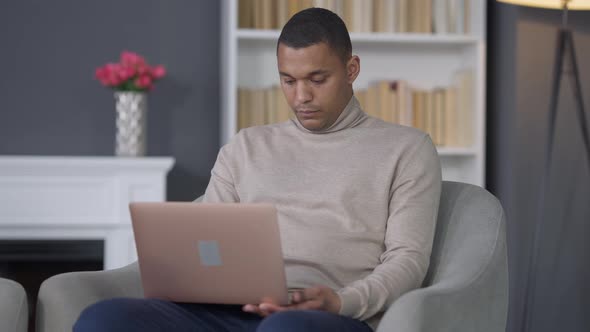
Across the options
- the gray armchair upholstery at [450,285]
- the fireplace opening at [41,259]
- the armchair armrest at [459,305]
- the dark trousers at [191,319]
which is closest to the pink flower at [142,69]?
the fireplace opening at [41,259]

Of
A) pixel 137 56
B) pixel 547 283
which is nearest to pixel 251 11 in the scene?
pixel 137 56

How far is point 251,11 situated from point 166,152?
2.42 ft

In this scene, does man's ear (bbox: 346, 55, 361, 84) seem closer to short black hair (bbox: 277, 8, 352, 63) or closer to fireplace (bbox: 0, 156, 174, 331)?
short black hair (bbox: 277, 8, 352, 63)

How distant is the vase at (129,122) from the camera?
357 centimetres

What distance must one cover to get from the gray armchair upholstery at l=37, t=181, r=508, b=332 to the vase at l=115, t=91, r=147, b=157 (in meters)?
1.58

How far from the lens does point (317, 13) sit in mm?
1965

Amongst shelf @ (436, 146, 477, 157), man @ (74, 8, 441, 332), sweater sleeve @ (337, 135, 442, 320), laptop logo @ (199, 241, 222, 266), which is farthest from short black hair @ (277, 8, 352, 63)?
shelf @ (436, 146, 477, 157)

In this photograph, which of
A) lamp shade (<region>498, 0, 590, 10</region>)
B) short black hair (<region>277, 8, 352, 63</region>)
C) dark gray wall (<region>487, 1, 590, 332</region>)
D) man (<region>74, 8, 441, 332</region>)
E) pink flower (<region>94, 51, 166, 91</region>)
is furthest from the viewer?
pink flower (<region>94, 51, 166, 91</region>)

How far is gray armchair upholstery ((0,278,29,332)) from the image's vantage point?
1677 mm

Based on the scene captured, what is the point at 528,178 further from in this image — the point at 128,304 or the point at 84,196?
the point at 128,304

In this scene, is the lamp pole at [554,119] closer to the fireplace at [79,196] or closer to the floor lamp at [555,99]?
the floor lamp at [555,99]

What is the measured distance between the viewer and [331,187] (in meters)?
1.96

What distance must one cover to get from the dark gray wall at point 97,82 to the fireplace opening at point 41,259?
1.27 feet

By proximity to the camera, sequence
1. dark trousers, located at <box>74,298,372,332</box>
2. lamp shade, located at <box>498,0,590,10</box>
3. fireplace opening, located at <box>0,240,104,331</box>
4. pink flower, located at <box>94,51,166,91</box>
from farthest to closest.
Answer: fireplace opening, located at <box>0,240,104,331</box> < pink flower, located at <box>94,51,166,91</box> < lamp shade, located at <box>498,0,590,10</box> < dark trousers, located at <box>74,298,372,332</box>
